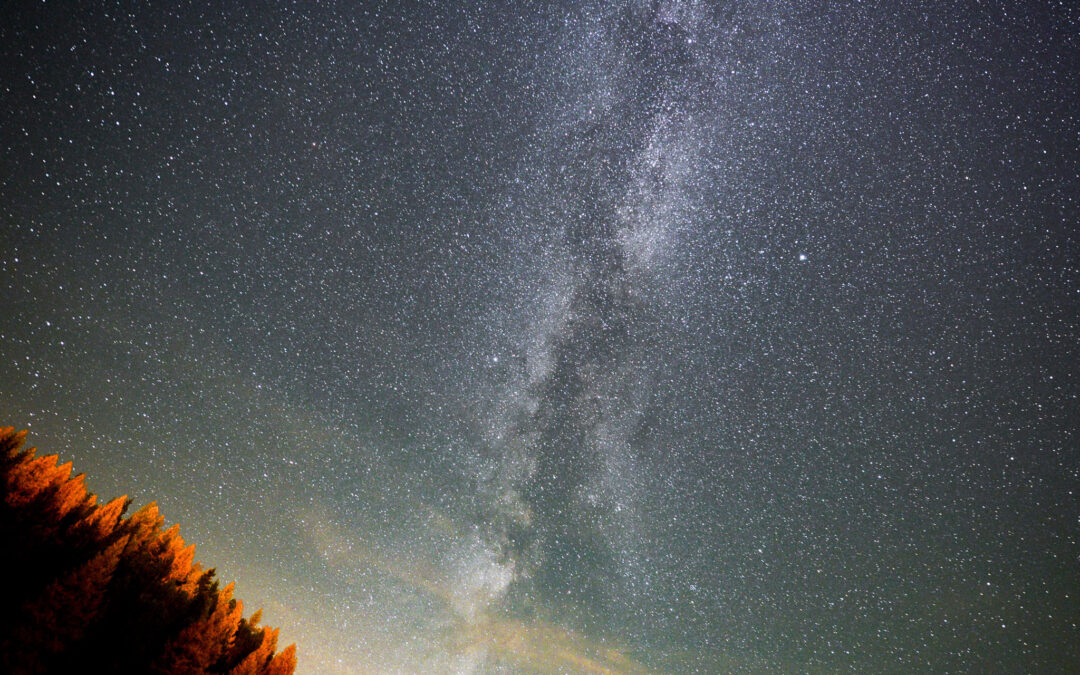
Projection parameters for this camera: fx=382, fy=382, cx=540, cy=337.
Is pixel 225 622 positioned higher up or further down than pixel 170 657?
higher up

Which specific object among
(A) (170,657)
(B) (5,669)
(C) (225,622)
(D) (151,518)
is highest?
(D) (151,518)

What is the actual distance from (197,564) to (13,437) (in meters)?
4.30

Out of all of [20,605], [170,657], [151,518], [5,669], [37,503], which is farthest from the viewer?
[151,518]

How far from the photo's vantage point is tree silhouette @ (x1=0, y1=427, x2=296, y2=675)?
5152 mm

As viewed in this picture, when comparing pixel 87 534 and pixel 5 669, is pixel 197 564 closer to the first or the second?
pixel 87 534

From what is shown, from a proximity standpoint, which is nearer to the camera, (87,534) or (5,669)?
(5,669)

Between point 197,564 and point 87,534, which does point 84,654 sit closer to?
point 87,534

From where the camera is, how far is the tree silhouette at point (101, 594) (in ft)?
16.9

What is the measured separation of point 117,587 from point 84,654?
1.79 m

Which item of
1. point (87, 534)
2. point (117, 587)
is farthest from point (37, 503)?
point (117, 587)

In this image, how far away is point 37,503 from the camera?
23.7 feet

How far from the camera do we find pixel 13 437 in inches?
299

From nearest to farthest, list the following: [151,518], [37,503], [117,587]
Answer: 1. [117,587]
2. [37,503]
3. [151,518]

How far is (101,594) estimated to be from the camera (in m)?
6.21
